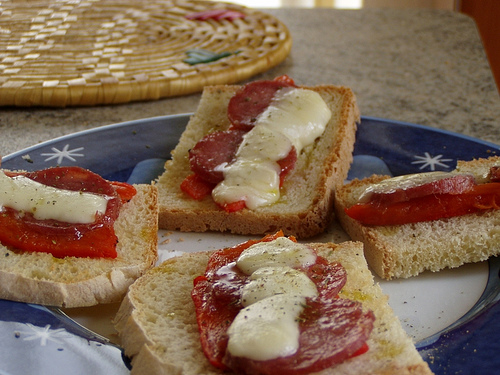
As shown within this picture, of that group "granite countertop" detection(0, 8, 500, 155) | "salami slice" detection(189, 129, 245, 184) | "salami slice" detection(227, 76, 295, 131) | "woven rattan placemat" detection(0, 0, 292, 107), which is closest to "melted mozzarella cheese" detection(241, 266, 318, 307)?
"salami slice" detection(189, 129, 245, 184)

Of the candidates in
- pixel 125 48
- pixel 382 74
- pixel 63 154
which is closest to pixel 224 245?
pixel 63 154

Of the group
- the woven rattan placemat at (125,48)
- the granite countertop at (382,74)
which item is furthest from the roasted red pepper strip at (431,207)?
the woven rattan placemat at (125,48)

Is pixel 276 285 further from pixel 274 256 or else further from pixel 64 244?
pixel 64 244

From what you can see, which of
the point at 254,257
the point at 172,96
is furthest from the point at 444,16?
the point at 254,257

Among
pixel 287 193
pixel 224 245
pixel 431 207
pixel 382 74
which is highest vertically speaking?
pixel 431 207

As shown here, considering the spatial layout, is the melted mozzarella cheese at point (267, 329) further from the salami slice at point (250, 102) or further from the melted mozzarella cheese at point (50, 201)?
the salami slice at point (250, 102)
